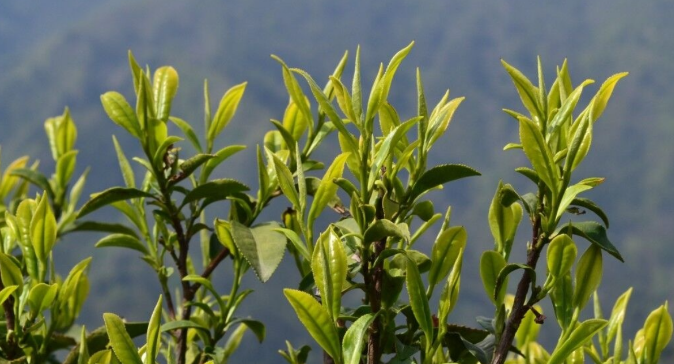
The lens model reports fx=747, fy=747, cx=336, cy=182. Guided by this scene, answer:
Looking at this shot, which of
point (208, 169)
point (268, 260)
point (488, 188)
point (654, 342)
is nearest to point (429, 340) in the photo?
point (268, 260)

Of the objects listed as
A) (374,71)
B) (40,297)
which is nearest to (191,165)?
(40,297)

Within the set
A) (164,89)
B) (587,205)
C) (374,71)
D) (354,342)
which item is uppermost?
(374,71)

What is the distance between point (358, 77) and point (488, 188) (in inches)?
4331

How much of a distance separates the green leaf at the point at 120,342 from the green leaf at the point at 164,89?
476 millimetres

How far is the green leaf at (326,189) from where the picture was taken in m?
0.90

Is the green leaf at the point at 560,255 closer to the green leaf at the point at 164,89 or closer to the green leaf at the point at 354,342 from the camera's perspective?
the green leaf at the point at 354,342

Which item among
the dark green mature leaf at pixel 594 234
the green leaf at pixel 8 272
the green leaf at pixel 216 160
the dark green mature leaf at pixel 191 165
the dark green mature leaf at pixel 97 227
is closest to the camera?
the dark green mature leaf at pixel 594 234

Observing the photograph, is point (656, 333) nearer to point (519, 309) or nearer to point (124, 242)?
point (519, 309)

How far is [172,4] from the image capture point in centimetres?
13475

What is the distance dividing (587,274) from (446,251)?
0.60 feet

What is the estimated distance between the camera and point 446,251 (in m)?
0.94

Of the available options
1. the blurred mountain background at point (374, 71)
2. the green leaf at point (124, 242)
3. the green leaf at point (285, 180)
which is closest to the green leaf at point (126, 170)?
the green leaf at point (124, 242)

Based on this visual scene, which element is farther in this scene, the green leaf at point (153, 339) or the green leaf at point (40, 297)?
the green leaf at point (40, 297)

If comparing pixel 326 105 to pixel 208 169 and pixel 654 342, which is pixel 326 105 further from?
pixel 654 342
